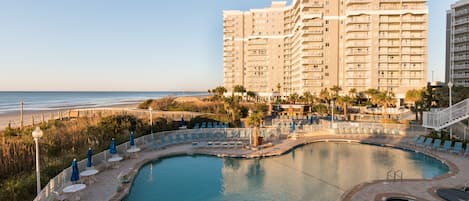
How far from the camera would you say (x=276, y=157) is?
1612cm

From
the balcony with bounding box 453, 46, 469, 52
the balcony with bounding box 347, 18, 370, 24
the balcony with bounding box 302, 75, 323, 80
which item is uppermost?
the balcony with bounding box 347, 18, 370, 24

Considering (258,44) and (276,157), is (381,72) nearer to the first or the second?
(258,44)

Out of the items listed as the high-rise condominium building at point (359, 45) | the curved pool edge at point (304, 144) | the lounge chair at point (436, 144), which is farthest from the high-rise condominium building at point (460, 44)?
the lounge chair at point (436, 144)

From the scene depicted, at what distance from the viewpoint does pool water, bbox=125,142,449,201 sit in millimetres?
10674

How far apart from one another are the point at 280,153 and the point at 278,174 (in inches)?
146

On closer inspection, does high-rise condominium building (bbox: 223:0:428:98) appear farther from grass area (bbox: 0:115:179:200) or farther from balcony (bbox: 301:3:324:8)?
grass area (bbox: 0:115:179:200)

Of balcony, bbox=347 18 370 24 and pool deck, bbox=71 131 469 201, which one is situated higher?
balcony, bbox=347 18 370 24

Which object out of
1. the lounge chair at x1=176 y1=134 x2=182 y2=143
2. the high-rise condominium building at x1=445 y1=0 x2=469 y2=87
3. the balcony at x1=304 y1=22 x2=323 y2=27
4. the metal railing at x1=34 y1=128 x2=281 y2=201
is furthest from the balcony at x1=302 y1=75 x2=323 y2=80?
the lounge chair at x1=176 y1=134 x2=182 y2=143

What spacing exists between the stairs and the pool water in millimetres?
3031

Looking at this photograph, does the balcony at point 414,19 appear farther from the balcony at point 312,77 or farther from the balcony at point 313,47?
the balcony at point 312,77

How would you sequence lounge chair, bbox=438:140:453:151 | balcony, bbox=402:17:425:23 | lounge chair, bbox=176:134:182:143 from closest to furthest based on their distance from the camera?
lounge chair, bbox=438:140:453:151 < lounge chair, bbox=176:134:182:143 < balcony, bbox=402:17:425:23

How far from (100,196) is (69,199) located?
98cm

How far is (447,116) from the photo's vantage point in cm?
1728

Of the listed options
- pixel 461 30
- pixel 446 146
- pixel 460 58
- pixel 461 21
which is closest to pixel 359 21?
pixel 461 21
